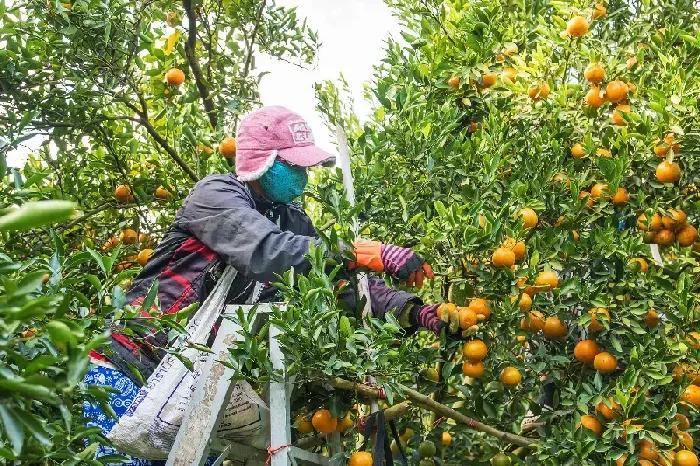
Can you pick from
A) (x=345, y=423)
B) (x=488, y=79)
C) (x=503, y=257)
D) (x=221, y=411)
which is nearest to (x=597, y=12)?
(x=488, y=79)

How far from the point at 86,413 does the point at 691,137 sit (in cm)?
205

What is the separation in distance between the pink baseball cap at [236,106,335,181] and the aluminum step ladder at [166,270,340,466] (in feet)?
2.00

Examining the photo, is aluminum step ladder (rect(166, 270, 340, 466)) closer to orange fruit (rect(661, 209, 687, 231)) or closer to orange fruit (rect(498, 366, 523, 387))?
orange fruit (rect(498, 366, 523, 387))

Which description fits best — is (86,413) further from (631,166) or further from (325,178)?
(631,166)

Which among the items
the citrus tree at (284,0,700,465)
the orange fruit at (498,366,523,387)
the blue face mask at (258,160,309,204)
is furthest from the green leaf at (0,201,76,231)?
the orange fruit at (498,366,523,387)

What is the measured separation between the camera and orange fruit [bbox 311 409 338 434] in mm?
2275

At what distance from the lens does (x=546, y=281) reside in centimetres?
248

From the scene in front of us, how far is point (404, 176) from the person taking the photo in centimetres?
279

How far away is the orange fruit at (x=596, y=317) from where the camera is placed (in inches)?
100

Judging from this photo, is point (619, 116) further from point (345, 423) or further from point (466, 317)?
point (345, 423)

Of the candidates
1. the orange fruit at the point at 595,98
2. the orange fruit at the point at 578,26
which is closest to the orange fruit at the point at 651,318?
the orange fruit at the point at 595,98

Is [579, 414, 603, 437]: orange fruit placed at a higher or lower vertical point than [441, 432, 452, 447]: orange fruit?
higher

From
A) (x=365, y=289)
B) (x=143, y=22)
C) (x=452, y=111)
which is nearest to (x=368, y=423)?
(x=365, y=289)

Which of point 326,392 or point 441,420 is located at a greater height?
point 326,392
